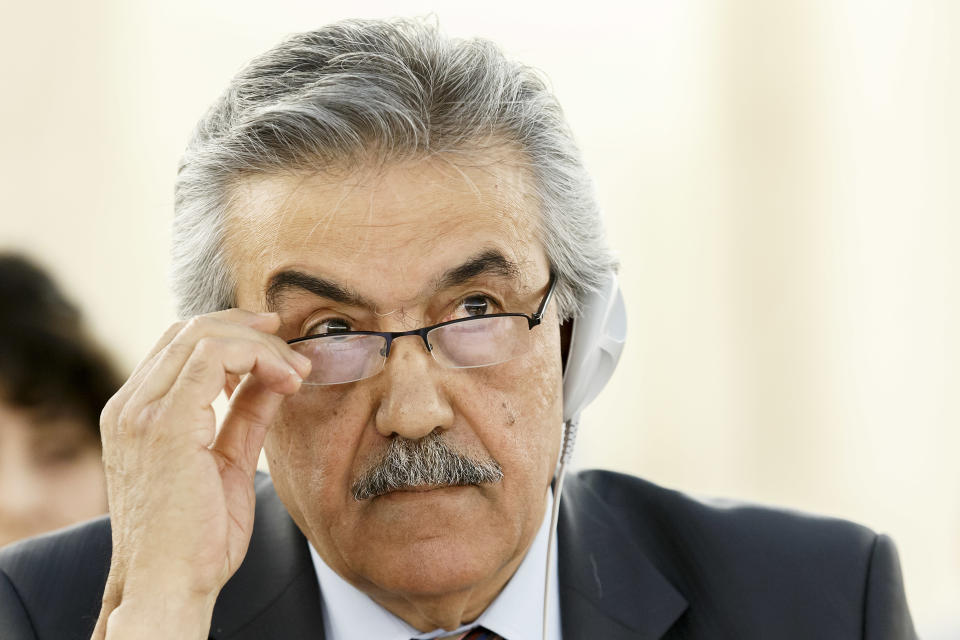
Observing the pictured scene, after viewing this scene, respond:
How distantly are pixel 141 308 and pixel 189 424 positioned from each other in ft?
8.34

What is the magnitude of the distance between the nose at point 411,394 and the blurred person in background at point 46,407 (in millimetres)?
1827

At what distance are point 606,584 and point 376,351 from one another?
63cm

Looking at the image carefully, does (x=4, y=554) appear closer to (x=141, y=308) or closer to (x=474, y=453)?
(x=474, y=453)

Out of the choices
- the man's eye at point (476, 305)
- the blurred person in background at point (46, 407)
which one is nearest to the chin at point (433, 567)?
the man's eye at point (476, 305)

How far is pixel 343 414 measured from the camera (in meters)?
1.49

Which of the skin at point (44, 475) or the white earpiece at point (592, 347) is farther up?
the white earpiece at point (592, 347)

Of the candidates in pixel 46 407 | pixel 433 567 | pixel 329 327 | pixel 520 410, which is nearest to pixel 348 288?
pixel 329 327

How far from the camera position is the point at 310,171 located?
1.55 metres

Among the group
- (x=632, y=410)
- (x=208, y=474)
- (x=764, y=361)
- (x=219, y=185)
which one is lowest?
(x=632, y=410)

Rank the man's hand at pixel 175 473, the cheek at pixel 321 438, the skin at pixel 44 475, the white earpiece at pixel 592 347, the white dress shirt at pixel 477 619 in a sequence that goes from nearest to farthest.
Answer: the man's hand at pixel 175 473
the cheek at pixel 321 438
the white dress shirt at pixel 477 619
the white earpiece at pixel 592 347
the skin at pixel 44 475

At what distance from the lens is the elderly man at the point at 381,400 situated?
4.67 ft

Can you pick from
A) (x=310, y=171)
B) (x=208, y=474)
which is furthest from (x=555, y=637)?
(x=310, y=171)

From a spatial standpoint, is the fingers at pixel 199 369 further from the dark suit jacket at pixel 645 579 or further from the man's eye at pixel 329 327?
the dark suit jacket at pixel 645 579

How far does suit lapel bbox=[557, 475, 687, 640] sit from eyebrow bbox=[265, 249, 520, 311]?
54 centimetres
